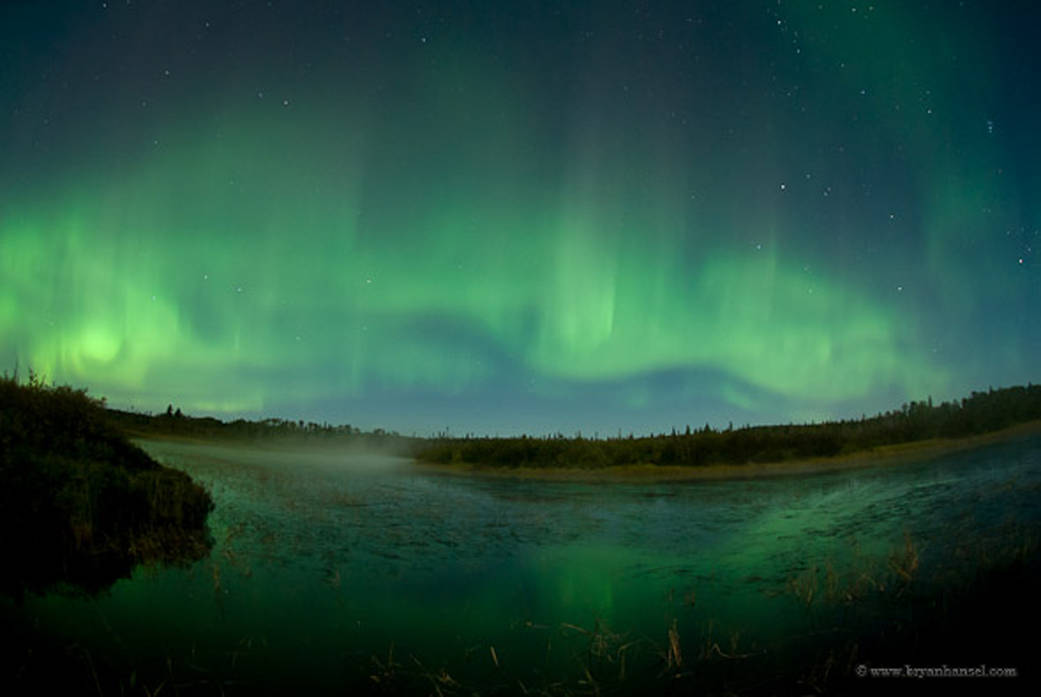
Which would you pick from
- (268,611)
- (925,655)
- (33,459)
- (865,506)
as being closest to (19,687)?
(268,611)

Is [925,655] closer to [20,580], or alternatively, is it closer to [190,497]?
[20,580]

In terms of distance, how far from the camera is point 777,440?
148 feet

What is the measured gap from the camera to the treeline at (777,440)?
37.4 meters

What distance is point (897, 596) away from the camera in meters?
11.8

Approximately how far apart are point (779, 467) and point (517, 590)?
113 ft

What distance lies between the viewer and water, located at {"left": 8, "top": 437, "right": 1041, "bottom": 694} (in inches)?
370

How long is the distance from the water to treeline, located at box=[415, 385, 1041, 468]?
12.3 m

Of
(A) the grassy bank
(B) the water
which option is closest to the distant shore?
(B) the water

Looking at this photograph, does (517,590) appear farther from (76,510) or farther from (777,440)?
(777,440)

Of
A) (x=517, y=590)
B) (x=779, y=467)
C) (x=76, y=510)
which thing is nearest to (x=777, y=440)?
(x=779, y=467)

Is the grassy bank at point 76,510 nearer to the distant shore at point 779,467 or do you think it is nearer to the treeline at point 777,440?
the distant shore at point 779,467

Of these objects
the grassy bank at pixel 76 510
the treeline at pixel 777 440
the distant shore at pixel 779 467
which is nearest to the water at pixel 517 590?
the grassy bank at pixel 76 510

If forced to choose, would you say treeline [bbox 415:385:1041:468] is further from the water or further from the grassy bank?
the grassy bank

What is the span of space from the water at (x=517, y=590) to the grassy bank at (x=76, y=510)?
48.4 inches
